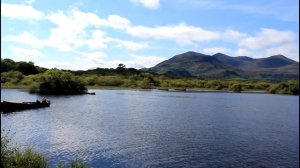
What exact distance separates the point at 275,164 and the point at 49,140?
38219mm

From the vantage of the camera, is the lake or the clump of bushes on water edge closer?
the clump of bushes on water edge

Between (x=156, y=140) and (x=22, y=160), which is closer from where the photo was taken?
(x=22, y=160)

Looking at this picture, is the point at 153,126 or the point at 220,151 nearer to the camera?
the point at 220,151

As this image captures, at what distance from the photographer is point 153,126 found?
90.8m

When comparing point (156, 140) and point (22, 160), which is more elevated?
point (22, 160)

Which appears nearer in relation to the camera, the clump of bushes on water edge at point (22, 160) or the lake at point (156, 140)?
the clump of bushes on water edge at point (22, 160)

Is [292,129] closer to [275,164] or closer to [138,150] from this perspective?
[275,164]

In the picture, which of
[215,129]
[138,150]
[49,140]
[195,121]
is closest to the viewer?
[138,150]

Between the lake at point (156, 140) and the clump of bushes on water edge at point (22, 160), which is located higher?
the clump of bushes on water edge at point (22, 160)

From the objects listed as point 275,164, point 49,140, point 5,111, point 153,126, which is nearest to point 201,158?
point 275,164

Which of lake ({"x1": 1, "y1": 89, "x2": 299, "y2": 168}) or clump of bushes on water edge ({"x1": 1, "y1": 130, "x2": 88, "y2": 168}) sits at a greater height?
clump of bushes on water edge ({"x1": 1, "y1": 130, "x2": 88, "y2": 168})

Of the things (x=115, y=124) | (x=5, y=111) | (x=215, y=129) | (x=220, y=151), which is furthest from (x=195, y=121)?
(x=5, y=111)

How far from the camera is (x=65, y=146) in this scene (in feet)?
204

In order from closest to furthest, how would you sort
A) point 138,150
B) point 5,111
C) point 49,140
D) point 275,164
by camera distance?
point 275,164 < point 138,150 < point 49,140 < point 5,111
